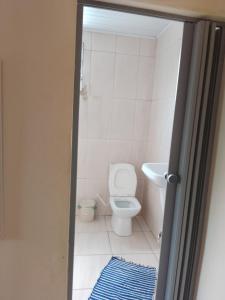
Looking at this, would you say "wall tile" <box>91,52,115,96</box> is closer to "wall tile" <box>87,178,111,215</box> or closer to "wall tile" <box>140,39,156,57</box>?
"wall tile" <box>140,39,156,57</box>

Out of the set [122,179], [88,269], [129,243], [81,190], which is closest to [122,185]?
[122,179]

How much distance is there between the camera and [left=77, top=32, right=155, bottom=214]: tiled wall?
2.81 meters

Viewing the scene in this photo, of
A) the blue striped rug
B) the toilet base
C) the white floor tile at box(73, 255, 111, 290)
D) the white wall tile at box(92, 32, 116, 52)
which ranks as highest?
the white wall tile at box(92, 32, 116, 52)

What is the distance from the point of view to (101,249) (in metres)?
2.42

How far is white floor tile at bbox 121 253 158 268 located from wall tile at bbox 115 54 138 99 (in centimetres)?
180

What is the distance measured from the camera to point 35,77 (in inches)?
42.3

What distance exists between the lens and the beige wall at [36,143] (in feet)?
3.40

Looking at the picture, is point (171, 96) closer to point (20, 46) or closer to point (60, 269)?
point (20, 46)

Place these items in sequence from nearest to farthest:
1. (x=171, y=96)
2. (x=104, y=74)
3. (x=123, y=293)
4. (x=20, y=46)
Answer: (x=20, y=46), (x=123, y=293), (x=171, y=96), (x=104, y=74)

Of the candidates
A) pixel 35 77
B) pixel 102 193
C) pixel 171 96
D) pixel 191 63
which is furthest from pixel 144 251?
Result: pixel 35 77

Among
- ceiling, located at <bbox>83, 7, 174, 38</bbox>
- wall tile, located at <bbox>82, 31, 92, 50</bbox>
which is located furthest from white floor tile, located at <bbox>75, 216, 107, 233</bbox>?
ceiling, located at <bbox>83, 7, 174, 38</bbox>

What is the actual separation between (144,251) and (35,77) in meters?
2.04

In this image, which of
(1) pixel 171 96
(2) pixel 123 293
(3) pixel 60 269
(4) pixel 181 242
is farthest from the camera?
(1) pixel 171 96

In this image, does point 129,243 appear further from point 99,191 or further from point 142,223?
point 99,191
